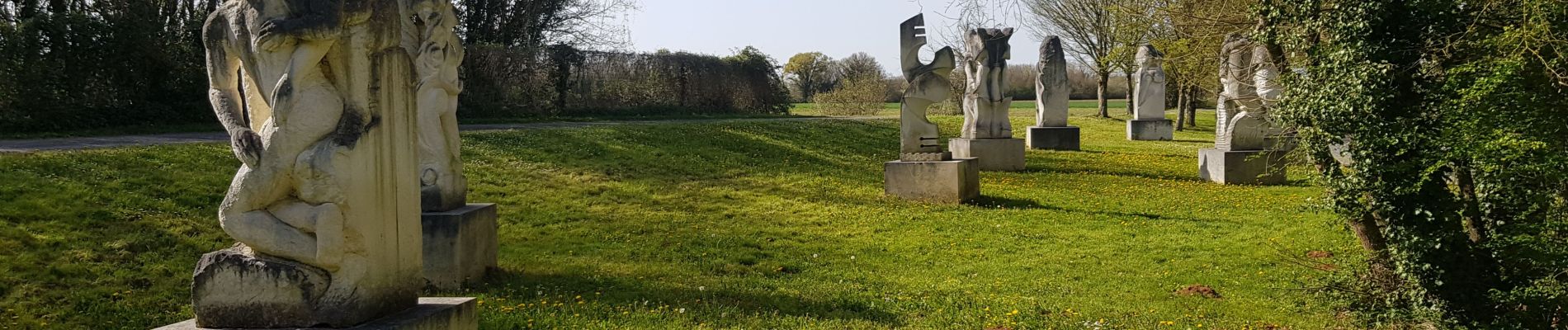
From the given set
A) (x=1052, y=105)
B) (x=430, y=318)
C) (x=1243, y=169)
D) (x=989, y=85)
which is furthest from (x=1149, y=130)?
(x=430, y=318)

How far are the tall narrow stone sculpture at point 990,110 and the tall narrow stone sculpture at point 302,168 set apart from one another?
566 inches

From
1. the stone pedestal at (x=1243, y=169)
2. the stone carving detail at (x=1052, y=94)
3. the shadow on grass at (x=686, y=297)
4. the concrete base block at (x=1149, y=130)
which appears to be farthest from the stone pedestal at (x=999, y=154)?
the shadow on grass at (x=686, y=297)

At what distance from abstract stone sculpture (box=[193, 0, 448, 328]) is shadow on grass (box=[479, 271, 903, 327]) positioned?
2.78 metres

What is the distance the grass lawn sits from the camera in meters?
6.45

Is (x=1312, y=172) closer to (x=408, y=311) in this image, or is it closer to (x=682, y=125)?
(x=408, y=311)

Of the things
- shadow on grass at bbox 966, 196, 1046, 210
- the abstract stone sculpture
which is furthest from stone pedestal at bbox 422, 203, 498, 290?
shadow on grass at bbox 966, 196, 1046, 210

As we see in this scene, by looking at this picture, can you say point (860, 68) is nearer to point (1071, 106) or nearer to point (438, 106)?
point (1071, 106)

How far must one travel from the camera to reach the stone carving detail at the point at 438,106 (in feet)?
24.6

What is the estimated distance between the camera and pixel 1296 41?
Result: 20.3 ft

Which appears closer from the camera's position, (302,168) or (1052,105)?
(302,168)

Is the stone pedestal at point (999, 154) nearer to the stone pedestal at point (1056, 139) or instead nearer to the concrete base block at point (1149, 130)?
the stone pedestal at point (1056, 139)

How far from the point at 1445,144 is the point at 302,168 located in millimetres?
5480

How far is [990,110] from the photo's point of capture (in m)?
17.5

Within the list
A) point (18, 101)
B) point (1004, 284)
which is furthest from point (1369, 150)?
point (18, 101)
